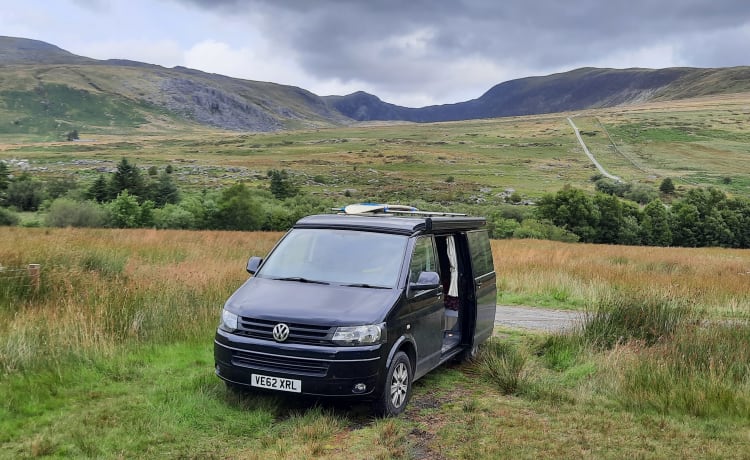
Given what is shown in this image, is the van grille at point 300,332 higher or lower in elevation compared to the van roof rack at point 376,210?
lower

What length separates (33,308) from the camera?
8.77 meters

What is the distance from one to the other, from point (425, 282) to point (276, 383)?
207 centimetres

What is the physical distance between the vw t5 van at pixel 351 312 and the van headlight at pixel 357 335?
0.03 feet

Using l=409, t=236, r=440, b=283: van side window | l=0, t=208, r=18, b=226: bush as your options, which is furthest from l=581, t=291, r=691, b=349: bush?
l=0, t=208, r=18, b=226: bush

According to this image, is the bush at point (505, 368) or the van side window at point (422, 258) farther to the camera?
the bush at point (505, 368)

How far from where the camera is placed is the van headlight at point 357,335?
6.17 m

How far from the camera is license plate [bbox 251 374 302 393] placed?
20.1 feet

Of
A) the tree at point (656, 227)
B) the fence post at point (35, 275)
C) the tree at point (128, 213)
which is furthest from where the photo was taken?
the tree at point (656, 227)

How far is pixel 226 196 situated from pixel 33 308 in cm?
3203

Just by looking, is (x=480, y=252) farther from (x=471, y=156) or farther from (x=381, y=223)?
(x=471, y=156)

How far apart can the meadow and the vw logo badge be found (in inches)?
32.0

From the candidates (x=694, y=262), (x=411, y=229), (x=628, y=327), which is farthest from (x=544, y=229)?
(x=411, y=229)

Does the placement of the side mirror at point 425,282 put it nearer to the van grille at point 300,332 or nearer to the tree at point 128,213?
the van grille at point 300,332

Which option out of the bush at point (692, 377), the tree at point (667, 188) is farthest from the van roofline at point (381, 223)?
the tree at point (667, 188)
